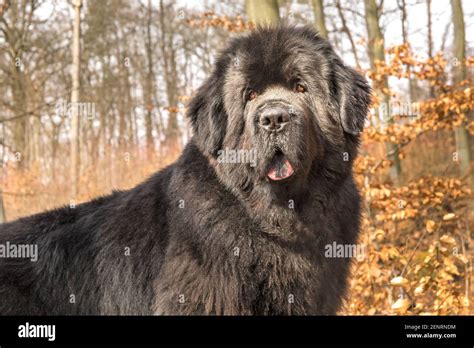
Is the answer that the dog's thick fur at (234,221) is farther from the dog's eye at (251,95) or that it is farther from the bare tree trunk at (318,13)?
the bare tree trunk at (318,13)

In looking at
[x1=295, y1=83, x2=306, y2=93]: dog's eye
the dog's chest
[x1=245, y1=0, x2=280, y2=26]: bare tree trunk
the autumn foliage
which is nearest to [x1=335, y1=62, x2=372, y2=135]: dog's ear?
[x1=295, y1=83, x2=306, y2=93]: dog's eye

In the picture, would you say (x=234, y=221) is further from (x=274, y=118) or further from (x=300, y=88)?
(x=300, y=88)

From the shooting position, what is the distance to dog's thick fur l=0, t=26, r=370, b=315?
3516mm

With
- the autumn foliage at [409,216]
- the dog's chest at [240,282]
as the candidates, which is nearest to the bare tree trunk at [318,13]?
the autumn foliage at [409,216]

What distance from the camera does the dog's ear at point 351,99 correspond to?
383 cm

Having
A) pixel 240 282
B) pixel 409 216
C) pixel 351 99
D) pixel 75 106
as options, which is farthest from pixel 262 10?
pixel 75 106

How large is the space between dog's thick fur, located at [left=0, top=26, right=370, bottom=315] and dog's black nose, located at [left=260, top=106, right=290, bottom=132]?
41 millimetres

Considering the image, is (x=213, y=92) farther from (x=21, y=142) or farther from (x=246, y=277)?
(x=21, y=142)

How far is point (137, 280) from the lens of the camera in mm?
3834

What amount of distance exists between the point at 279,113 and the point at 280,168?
14.3 inches

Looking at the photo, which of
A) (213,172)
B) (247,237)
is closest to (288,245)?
(247,237)

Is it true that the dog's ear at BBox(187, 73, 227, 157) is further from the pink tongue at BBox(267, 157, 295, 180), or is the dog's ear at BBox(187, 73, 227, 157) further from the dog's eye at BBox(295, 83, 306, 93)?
the dog's eye at BBox(295, 83, 306, 93)

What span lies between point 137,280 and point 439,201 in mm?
5228
